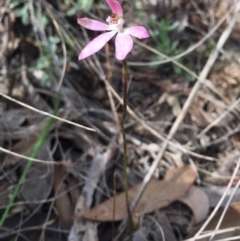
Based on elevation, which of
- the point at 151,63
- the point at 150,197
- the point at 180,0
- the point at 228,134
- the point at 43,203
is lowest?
the point at 43,203

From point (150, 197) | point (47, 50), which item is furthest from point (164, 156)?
Result: point (47, 50)

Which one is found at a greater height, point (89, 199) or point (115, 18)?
point (115, 18)

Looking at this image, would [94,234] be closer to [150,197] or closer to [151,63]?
[150,197]

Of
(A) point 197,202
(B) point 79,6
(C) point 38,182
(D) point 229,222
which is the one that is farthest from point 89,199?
(B) point 79,6

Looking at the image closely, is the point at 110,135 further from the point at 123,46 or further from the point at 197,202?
the point at 123,46

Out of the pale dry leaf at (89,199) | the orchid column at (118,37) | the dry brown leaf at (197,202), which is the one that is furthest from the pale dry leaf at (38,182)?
the orchid column at (118,37)

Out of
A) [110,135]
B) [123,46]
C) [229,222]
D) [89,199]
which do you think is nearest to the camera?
[123,46]

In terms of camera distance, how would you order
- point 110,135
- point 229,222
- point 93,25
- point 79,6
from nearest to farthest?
point 93,25, point 229,222, point 110,135, point 79,6
